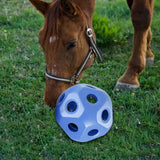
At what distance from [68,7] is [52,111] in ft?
4.28

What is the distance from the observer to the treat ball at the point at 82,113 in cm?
265

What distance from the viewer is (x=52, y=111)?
3299mm

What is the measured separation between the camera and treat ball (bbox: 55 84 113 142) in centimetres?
A: 265

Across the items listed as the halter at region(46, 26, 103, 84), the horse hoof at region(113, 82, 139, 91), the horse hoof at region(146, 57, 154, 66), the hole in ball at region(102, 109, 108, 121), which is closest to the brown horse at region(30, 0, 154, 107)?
the halter at region(46, 26, 103, 84)

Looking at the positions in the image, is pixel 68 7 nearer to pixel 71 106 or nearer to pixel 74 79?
pixel 74 79

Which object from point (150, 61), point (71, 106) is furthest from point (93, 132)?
point (150, 61)

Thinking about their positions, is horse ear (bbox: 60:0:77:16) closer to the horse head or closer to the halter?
the horse head

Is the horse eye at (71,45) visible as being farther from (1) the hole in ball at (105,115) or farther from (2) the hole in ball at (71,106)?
(1) the hole in ball at (105,115)

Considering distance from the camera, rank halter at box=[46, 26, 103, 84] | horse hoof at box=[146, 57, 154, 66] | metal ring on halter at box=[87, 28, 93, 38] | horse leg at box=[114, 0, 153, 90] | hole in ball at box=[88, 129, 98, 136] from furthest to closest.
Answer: horse hoof at box=[146, 57, 154, 66] → horse leg at box=[114, 0, 153, 90] → metal ring on halter at box=[87, 28, 93, 38] → hole in ball at box=[88, 129, 98, 136] → halter at box=[46, 26, 103, 84]

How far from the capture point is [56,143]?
2.87 metres

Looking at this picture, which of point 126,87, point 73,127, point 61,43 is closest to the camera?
point 61,43

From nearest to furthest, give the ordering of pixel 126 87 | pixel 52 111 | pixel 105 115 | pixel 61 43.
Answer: pixel 61 43 → pixel 105 115 → pixel 52 111 → pixel 126 87

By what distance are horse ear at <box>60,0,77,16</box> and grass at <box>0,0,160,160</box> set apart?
4.13ft

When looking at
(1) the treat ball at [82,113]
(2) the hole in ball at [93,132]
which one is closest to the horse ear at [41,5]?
(1) the treat ball at [82,113]
